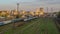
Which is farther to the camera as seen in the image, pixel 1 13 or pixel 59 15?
pixel 1 13

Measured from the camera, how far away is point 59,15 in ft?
222

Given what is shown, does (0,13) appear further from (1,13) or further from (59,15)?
(59,15)

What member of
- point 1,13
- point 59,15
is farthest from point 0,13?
point 59,15

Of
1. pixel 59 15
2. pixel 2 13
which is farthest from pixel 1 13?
pixel 59 15

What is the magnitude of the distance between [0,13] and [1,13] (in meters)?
2.63

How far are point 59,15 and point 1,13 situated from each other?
92.9 ft

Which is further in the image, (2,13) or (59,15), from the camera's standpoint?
(2,13)

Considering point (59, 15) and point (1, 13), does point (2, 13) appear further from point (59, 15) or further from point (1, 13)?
point (59, 15)

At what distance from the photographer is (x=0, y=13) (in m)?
77.8

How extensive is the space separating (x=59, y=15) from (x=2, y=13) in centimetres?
2863

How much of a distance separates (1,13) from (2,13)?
122 cm

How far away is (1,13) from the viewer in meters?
80.4

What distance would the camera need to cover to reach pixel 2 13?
81.6m

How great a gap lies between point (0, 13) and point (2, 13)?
383cm
